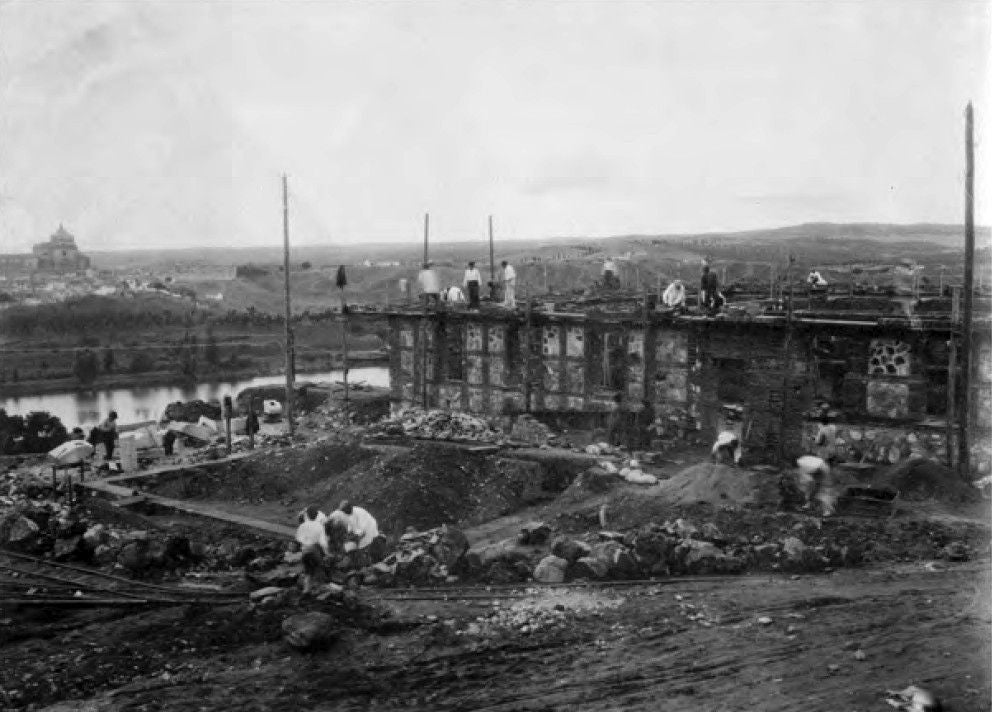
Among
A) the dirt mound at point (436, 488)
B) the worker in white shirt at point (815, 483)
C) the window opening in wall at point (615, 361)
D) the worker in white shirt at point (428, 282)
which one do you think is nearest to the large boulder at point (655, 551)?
the worker in white shirt at point (815, 483)

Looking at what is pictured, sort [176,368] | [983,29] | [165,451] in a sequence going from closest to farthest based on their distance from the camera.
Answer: [983,29] < [165,451] < [176,368]

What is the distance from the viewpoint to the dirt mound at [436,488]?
1986 centimetres

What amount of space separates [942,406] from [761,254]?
53.3 metres

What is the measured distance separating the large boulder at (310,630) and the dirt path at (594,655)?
148 millimetres

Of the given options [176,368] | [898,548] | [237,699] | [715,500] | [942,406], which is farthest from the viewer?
[176,368]

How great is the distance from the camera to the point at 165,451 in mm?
28031

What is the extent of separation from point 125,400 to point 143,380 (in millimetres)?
4900

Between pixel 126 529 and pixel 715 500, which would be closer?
pixel 715 500

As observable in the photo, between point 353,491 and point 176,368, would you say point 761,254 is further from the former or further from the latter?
point 353,491

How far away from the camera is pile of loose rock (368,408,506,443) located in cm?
2370

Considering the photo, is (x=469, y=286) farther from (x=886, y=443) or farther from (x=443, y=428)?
(x=886, y=443)

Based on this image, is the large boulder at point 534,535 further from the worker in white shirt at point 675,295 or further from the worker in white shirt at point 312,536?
the worker in white shirt at point 675,295

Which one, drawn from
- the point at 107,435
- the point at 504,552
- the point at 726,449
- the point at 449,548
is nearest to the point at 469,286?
the point at 107,435

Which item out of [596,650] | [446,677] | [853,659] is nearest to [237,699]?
[446,677]
